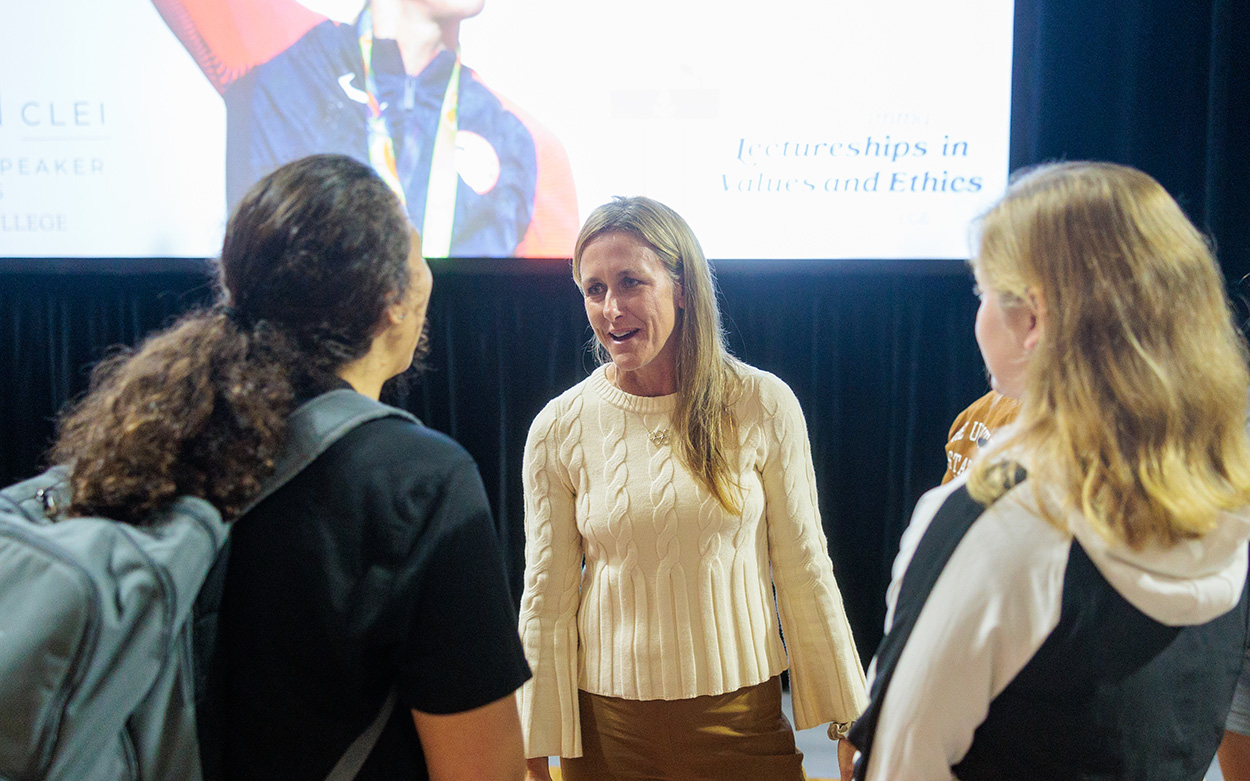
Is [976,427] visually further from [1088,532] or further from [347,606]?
[347,606]

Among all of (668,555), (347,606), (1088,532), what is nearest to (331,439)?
(347,606)

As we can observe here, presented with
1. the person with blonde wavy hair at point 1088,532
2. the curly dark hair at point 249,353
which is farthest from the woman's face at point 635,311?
the person with blonde wavy hair at point 1088,532

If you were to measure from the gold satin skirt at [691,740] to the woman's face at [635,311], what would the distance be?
540 mm

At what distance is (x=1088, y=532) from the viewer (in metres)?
0.68

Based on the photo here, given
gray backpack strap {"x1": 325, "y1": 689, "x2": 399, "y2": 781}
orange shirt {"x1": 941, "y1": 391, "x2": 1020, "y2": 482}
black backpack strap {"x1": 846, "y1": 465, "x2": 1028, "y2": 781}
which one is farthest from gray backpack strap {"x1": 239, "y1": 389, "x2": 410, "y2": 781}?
orange shirt {"x1": 941, "y1": 391, "x2": 1020, "y2": 482}

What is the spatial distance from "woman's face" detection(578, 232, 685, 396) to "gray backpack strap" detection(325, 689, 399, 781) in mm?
817

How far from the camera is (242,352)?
2.44 ft

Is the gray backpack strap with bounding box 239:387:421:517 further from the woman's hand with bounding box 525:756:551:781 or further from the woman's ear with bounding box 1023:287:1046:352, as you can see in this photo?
the woman's hand with bounding box 525:756:551:781

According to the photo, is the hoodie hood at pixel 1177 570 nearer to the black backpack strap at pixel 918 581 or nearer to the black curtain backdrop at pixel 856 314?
the black backpack strap at pixel 918 581

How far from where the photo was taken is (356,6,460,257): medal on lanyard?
279 centimetres

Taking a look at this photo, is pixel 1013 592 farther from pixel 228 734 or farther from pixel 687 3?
pixel 687 3

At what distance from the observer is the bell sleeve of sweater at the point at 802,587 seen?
4.57 ft

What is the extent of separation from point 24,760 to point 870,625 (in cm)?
289

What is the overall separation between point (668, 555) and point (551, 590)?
0.73 feet
